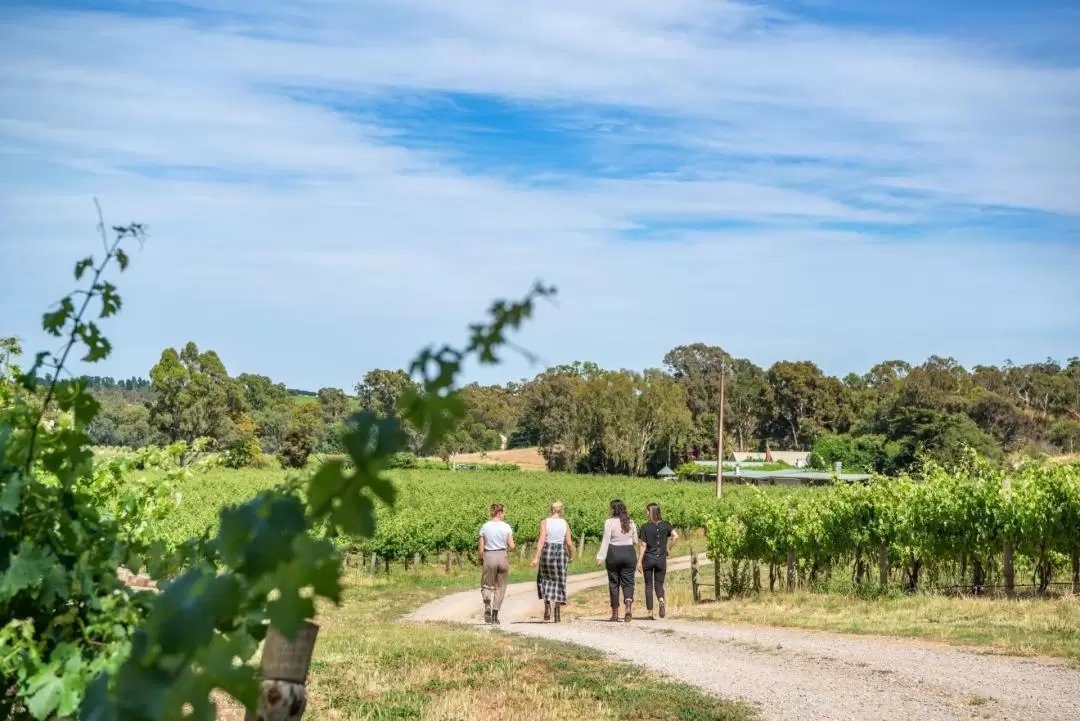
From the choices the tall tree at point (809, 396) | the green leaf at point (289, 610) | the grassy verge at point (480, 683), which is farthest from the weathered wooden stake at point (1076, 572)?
the tall tree at point (809, 396)

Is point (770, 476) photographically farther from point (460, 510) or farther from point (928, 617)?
point (928, 617)

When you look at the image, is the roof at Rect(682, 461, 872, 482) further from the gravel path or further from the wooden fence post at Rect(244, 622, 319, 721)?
the wooden fence post at Rect(244, 622, 319, 721)

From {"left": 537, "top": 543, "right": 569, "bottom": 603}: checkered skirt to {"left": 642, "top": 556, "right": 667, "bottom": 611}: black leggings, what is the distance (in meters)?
1.42

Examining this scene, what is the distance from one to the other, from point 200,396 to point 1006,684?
327 feet

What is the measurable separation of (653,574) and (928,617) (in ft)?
14.0

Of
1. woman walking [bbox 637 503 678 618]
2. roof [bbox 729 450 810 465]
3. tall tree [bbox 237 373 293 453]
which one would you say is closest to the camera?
woman walking [bbox 637 503 678 618]

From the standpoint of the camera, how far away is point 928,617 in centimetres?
1586

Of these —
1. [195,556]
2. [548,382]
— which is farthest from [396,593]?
[548,382]

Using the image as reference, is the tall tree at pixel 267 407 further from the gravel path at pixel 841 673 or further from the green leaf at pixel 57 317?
the green leaf at pixel 57 317

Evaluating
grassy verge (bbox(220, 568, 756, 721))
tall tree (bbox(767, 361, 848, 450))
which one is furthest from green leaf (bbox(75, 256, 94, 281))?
tall tree (bbox(767, 361, 848, 450))

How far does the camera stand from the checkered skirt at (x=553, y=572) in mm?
17156

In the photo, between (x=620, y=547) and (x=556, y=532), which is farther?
(x=620, y=547)

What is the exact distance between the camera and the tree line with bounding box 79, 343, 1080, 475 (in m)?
88.9

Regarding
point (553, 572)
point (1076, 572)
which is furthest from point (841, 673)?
point (1076, 572)
